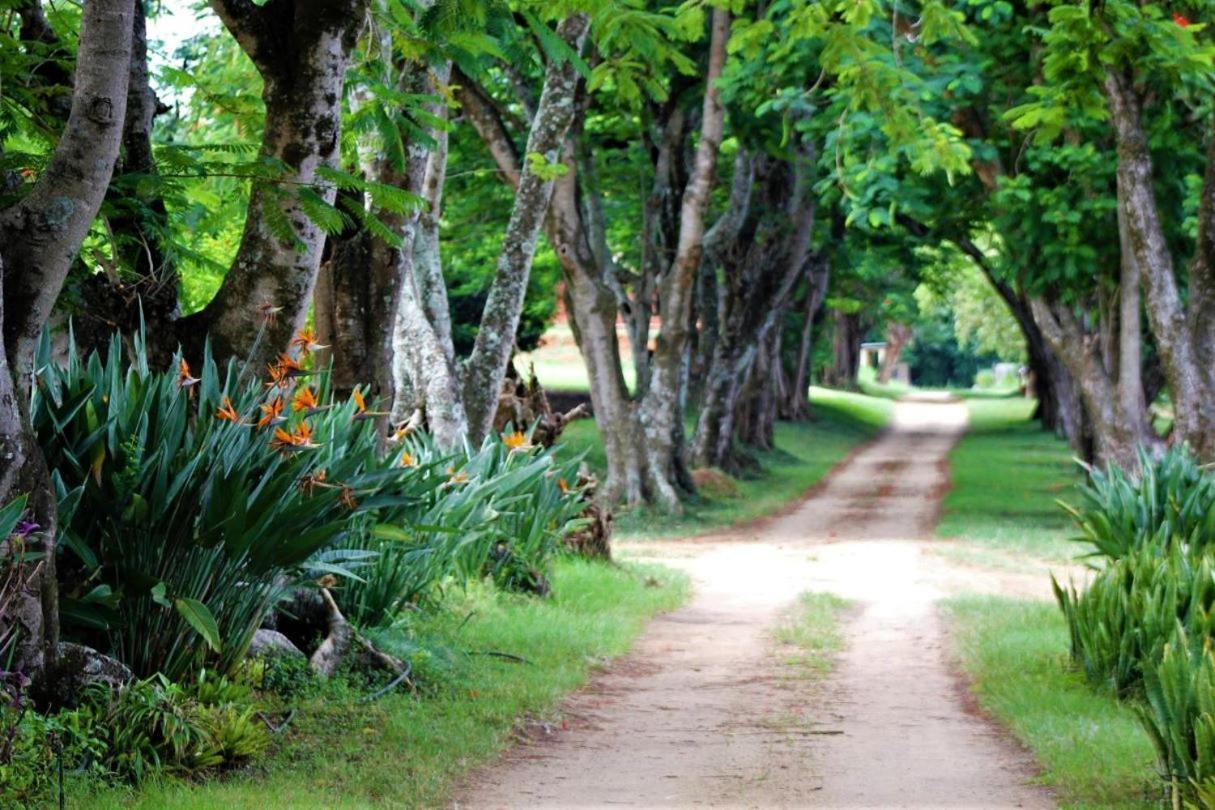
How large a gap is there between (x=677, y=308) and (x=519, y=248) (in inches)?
338

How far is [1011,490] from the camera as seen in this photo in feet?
99.3

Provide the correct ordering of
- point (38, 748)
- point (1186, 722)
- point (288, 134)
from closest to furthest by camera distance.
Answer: point (38, 748) < point (1186, 722) < point (288, 134)

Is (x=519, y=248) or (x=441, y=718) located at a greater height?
(x=519, y=248)

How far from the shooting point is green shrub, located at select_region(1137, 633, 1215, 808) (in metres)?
5.72

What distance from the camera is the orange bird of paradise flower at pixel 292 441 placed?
22.8 ft

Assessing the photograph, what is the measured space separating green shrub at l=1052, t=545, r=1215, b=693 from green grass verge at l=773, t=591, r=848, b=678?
184 centimetres

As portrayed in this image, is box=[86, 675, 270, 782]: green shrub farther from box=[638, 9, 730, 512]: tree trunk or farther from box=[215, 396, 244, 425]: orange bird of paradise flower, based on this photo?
box=[638, 9, 730, 512]: tree trunk

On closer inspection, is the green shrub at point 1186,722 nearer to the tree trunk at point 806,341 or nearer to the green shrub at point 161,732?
the green shrub at point 161,732

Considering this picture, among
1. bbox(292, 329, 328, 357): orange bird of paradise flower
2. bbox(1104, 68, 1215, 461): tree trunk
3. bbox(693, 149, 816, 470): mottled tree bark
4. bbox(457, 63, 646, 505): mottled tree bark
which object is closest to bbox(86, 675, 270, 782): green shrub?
bbox(292, 329, 328, 357): orange bird of paradise flower

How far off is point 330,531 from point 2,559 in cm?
182

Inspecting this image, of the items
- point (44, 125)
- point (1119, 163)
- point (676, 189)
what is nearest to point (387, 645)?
point (44, 125)

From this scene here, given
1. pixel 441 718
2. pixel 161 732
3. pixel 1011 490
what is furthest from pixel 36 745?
pixel 1011 490

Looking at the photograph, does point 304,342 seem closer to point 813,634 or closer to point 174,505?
point 174,505

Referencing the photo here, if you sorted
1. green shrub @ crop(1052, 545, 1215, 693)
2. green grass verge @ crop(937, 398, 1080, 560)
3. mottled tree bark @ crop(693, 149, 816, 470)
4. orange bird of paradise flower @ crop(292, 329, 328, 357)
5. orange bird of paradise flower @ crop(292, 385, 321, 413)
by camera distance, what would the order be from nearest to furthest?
1. orange bird of paradise flower @ crop(292, 385, 321, 413)
2. orange bird of paradise flower @ crop(292, 329, 328, 357)
3. green shrub @ crop(1052, 545, 1215, 693)
4. green grass verge @ crop(937, 398, 1080, 560)
5. mottled tree bark @ crop(693, 149, 816, 470)
